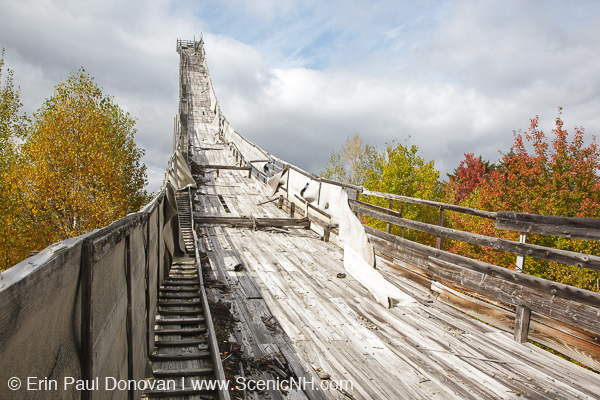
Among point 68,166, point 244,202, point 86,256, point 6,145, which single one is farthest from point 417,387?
point 6,145

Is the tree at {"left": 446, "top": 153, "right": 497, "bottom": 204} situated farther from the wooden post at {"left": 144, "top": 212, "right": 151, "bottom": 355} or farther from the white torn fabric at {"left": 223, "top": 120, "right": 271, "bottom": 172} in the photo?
the wooden post at {"left": 144, "top": 212, "right": 151, "bottom": 355}

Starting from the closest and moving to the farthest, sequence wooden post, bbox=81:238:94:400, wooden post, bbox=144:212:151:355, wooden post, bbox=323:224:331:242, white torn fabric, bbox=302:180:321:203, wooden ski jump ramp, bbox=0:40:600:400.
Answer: wooden ski jump ramp, bbox=0:40:600:400
wooden post, bbox=81:238:94:400
wooden post, bbox=144:212:151:355
wooden post, bbox=323:224:331:242
white torn fabric, bbox=302:180:321:203

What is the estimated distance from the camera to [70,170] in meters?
21.6

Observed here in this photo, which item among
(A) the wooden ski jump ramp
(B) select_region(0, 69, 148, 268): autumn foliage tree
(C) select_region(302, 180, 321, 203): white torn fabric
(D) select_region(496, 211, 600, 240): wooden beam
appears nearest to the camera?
(A) the wooden ski jump ramp

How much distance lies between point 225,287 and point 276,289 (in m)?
0.81

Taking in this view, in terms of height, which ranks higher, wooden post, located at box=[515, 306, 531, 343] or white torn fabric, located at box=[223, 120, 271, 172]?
white torn fabric, located at box=[223, 120, 271, 172]

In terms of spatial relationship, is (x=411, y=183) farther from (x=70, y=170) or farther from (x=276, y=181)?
(x=70, y=170)

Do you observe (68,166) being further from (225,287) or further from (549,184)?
(549,184)

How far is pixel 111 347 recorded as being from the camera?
6.16ft

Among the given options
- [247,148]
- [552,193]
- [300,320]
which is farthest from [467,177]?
[300,320]

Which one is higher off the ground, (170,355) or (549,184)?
(549,184)

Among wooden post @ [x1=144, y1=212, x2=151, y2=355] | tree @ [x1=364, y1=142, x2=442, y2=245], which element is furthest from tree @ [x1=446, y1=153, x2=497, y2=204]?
wooden post @ [x1=144, y1=212, x2=151, y2=355]

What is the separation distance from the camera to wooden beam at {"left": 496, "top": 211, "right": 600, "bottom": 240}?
11.9 feet

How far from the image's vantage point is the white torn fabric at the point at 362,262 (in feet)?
16.7
